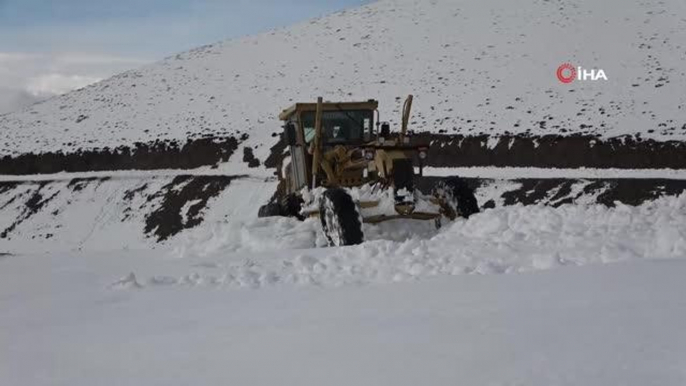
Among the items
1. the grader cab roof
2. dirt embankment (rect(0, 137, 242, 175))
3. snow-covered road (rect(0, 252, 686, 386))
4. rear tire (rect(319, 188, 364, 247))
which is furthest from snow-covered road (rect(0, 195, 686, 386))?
dirt embankment (rect(0, 137, 242, 175))

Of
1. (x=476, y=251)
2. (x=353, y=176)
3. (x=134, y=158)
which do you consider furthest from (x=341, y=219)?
(x=134, y=158)

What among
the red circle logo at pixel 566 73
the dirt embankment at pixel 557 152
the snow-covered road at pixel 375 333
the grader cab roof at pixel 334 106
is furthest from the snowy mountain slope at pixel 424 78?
the snow-covered road at pixel 375 333

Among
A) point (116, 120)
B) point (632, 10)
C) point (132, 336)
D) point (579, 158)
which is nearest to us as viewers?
point (132, 336)

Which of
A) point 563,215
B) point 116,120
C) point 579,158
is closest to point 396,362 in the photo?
point 563,215

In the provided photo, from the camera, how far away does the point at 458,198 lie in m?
11.6

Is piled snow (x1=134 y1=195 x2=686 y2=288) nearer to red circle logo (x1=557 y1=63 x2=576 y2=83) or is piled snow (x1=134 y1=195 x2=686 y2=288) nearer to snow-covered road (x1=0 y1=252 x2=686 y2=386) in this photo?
snow-covered road (x1=0 y1=252 x2=686 y2=386)

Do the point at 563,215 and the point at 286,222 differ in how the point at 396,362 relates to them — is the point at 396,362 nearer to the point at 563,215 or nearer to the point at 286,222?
the point at 563,215

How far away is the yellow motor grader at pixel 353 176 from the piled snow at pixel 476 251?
2.98 feet

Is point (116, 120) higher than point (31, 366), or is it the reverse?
point (116, 120)

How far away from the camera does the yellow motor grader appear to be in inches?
412

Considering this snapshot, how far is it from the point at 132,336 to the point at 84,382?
1.06 m

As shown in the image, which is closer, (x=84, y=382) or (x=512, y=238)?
(x=84, y=382)

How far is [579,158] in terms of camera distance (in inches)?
999

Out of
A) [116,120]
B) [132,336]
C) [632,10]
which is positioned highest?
[632,10]
